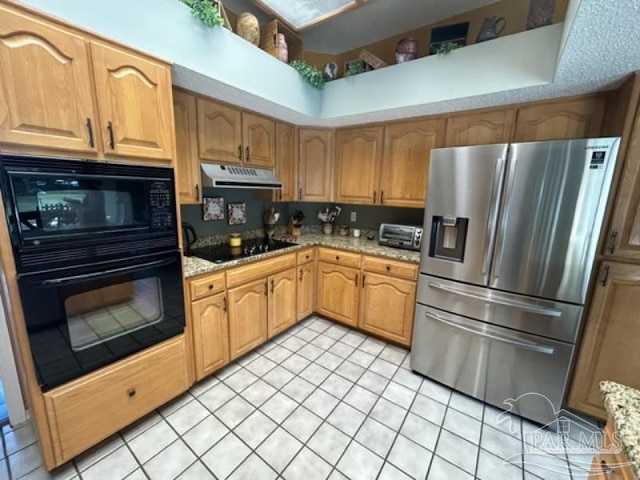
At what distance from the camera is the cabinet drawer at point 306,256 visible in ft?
Answer: 8.83

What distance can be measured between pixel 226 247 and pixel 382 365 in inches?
70.1

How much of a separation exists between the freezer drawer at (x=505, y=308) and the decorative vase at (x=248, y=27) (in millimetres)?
2261

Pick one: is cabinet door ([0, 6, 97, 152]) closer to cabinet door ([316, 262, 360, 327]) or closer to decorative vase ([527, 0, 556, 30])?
cabinet door ([316, 262, 360, 327])

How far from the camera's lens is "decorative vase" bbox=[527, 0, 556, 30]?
164 cm

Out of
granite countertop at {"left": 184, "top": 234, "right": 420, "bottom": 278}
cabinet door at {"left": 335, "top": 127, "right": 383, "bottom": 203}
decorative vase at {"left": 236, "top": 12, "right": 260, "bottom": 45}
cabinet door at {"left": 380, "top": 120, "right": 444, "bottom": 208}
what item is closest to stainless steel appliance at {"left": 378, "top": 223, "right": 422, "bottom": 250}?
granite countertop at {"left": 184, "top": 234, "right": 420, "bottom": 278}

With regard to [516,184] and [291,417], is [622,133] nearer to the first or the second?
[516,184]

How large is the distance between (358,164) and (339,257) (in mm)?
1020

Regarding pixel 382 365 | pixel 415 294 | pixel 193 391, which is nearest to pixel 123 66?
pixel 193 391

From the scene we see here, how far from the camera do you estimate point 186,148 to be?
199cm

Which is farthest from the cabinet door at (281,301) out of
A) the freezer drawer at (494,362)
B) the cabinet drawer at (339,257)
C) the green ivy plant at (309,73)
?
the green ivy plant at (309,73)

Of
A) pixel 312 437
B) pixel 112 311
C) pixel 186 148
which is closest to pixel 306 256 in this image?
pixel 186 148

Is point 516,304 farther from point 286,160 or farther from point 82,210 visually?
→ point 82,210

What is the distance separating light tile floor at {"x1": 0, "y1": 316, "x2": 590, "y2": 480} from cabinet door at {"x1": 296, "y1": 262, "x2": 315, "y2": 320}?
72cm

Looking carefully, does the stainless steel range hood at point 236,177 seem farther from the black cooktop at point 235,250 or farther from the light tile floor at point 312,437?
the light tile floor at point 312,437
